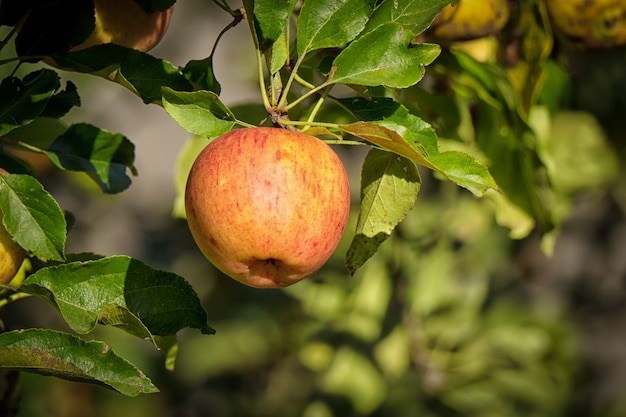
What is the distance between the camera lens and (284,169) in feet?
2.51

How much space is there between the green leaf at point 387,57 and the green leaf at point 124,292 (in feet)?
0.87

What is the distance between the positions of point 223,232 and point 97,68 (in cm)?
21

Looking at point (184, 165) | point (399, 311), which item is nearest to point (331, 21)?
point (184, 165)

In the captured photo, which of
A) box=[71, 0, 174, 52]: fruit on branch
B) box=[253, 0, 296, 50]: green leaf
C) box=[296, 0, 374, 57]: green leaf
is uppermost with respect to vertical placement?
box=[253, 0, 296, 50]: green leaf

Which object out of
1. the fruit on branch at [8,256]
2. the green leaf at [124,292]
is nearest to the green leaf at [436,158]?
→ the green leaf at [124,292]

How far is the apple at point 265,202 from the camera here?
0.76 metres

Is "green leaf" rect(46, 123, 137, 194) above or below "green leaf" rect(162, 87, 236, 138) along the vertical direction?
below

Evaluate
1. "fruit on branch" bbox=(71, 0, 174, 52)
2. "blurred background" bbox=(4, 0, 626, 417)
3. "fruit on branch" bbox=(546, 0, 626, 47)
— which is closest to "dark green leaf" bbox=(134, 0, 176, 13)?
"fruit on branch" bbox=(71, 0, 174, 52)

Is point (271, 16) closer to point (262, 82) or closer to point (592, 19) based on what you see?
point (262, 82)

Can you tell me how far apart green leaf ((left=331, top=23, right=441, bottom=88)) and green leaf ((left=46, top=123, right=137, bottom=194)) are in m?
0.28

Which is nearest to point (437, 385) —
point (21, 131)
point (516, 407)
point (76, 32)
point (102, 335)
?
point (516, 407)

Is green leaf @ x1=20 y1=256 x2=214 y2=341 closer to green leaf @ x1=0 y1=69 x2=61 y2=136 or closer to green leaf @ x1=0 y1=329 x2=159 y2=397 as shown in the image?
green leaf @ x1=0 y1=329 x2=159 y2=397

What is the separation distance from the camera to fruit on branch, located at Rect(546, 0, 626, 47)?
47.8 inches

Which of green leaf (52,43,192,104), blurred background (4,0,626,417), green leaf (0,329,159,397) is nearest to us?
green leaf (0,329,159,397)
